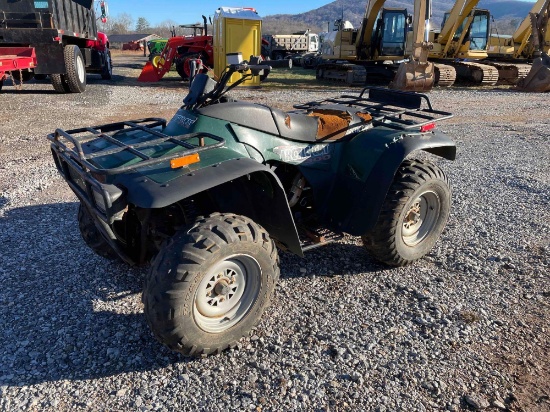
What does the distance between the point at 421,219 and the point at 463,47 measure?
17668mm

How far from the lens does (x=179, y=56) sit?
18.4 m

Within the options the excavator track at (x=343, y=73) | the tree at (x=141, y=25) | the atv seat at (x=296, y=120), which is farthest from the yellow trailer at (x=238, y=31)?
the tree at (x=141, y=25)

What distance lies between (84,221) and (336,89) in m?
14.0

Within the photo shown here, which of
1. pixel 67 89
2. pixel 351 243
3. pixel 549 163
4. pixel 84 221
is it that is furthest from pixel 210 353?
pixel 67 89

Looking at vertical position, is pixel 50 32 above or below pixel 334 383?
above

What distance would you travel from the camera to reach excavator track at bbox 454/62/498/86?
688 inches

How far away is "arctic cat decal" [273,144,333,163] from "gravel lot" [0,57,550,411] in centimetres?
95

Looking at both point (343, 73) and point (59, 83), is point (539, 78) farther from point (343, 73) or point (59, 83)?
point (59, 83)

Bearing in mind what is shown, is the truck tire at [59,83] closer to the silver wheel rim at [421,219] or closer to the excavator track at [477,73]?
the silver wheel rim at [421,219]

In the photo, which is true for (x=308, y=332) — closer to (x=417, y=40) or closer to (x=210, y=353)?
(x=210, y=353)

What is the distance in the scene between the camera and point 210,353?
113 inches

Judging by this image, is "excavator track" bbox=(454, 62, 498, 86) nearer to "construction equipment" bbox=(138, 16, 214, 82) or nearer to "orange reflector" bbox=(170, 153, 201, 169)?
"construction equipment" bbox=(138, 16, 214, 82)

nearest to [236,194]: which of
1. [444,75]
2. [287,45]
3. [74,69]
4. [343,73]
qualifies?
[74,69]

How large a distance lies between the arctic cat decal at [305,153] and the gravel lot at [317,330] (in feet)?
3.11
